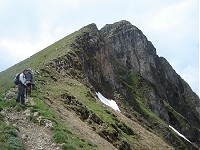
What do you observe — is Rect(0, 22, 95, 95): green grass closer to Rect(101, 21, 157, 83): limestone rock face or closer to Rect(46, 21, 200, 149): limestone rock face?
Rect(46, 21, 200, 149): limestone rock face

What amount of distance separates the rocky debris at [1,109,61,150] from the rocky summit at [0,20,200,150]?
0.18 feet

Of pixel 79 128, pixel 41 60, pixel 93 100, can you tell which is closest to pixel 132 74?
pixel 41 60

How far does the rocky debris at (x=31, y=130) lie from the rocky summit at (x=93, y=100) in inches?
2.2

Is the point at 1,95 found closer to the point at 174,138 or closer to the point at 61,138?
the point at 61,138

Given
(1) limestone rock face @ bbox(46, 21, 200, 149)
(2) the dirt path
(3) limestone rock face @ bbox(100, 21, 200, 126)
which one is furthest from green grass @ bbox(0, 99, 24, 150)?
(3) limestone rock face @ bbox(100, 21, 200, 126)

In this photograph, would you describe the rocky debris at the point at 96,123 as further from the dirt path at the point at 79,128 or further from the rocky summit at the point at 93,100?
the dirt path at the point at 79,128

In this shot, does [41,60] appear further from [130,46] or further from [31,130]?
[130,46]

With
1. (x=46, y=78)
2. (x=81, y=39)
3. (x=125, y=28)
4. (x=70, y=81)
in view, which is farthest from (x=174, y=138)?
(x=125, y=28)

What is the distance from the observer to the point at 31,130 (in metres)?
23.3

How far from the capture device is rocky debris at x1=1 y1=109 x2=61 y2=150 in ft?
70.6

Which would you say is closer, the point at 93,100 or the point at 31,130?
the point at 31,130

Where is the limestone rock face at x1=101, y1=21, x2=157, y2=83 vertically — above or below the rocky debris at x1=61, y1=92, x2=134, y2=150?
above

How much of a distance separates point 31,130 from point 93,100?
18.9m

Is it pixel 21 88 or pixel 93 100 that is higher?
pixel 93 100
